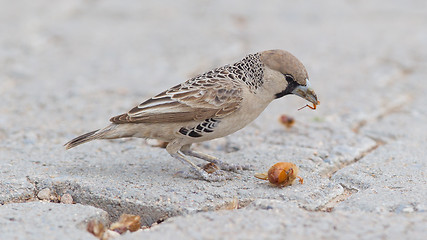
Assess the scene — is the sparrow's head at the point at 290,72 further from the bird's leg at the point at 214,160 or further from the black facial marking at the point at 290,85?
the bird's leg at the point at 214,160

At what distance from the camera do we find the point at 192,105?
14.0 ft

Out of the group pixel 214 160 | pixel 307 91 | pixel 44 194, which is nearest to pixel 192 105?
pixel 214 160

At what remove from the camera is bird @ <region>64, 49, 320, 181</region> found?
426 cm

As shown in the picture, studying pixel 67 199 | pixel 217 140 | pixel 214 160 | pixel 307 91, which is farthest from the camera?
pixel 217 140

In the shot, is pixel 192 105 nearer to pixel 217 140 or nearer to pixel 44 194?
pixel 217 140

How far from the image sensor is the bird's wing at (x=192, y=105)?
13.9ft

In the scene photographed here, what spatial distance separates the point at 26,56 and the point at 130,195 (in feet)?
13.7

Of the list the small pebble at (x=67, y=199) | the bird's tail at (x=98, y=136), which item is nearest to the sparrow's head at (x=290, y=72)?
the bird's tail at (x=98, y=136)

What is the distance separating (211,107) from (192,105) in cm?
14

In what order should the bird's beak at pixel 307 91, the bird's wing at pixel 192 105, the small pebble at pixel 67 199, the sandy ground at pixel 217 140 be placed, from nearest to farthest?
the sandy ground at pixel 217 140
the small pebble at pixel 67 199
the bird's wing at pixel 192 105
the bird's beak at pixel 307 91

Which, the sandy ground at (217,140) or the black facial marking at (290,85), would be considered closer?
the sandy ground at (217,140)

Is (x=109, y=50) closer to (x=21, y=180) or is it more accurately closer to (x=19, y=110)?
(x=19, y=110)

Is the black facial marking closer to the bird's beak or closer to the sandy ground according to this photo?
the bird's beak

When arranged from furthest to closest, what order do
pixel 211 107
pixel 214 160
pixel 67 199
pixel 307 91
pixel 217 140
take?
pixel 217 140
pixel 214 160
pixel 307 91
pixel 211 107
pixel 67 199
